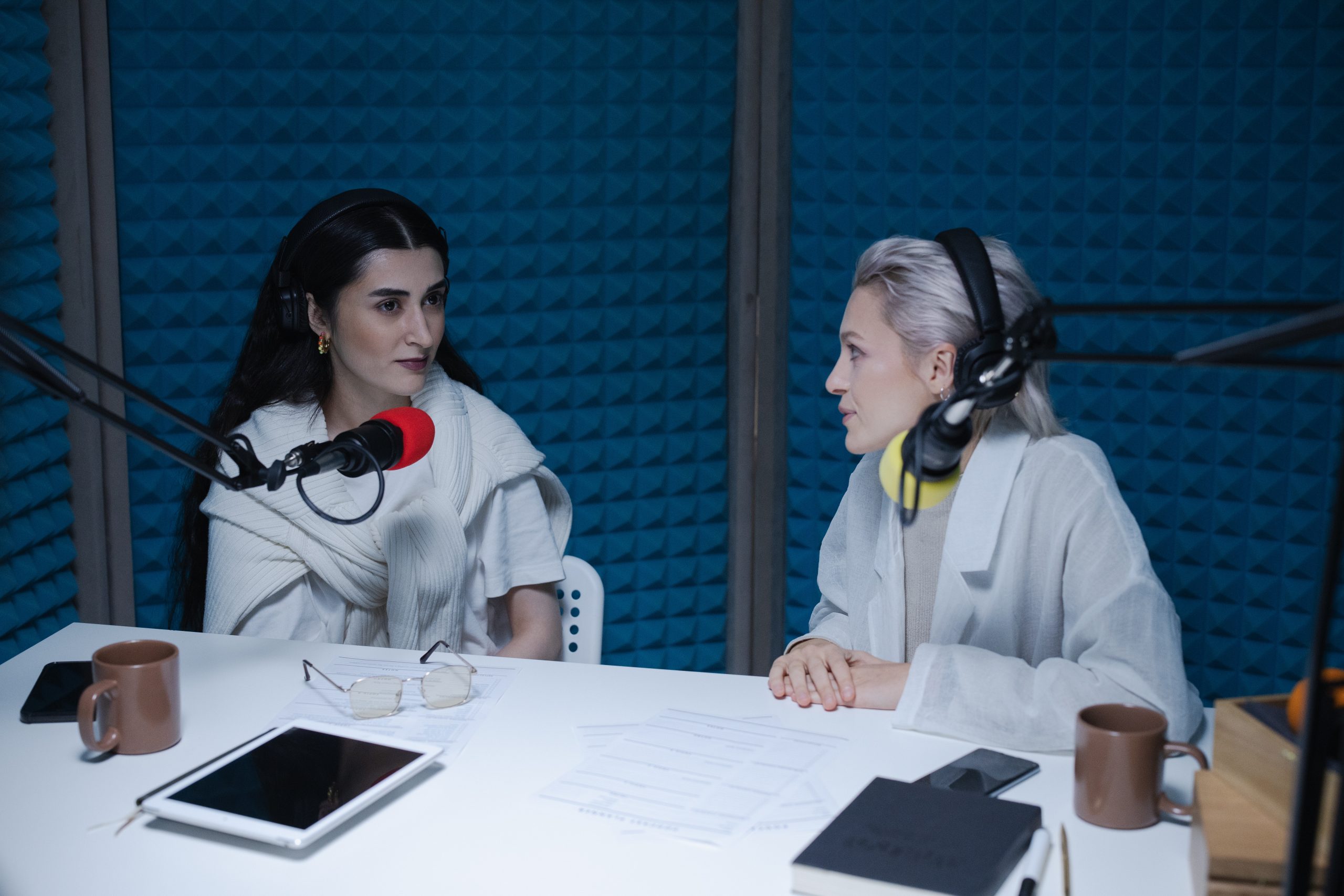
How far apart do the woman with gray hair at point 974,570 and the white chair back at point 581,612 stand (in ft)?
1.55

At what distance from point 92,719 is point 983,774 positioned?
1.06 meters

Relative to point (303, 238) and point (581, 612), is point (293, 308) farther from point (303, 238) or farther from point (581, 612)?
point (581, 612)

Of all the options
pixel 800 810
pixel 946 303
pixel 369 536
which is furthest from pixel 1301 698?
pixel 369 536

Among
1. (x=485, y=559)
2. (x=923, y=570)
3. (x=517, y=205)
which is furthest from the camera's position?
(x=517, y=205)

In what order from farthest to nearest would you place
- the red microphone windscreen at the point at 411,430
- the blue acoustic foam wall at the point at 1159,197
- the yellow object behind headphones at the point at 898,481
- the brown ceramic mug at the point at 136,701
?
1. the blue acoustic foam wall at the point at 1159,197
2. the red microphone windscreen at the point at 411,430
3. the brown ceramic mug at the point at 136,701
4. the yellow object behind headphones at the point at 898,481

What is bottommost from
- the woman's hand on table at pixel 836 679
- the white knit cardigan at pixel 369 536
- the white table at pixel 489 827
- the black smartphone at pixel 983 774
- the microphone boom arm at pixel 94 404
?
the white table at pixel 489 827

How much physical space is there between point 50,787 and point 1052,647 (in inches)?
56.0

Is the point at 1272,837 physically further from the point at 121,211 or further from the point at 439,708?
the point at 121,211

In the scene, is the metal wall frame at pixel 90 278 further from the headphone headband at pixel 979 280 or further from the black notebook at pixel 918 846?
the black notebook at pixel 918 846

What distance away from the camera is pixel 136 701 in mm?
1493

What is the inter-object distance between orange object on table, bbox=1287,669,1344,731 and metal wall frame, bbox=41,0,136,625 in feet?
8.15

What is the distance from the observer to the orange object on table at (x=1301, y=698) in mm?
1023

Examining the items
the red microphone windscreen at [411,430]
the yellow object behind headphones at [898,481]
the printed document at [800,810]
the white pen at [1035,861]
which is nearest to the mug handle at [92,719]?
the red microphone windscreen at [411,430]

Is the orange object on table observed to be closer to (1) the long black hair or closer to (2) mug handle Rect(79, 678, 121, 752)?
(2) mug handle Rect(79, 678, 121, 752)
